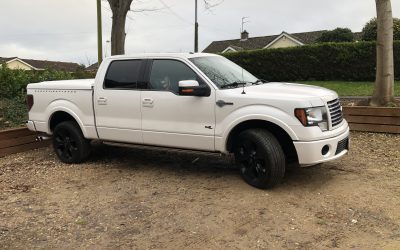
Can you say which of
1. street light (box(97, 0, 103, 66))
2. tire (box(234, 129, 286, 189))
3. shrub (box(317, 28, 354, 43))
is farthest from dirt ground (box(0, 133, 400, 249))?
shrub (box(317, 28, 354, 43))

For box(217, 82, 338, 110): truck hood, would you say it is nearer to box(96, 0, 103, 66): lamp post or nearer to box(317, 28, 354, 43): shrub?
box(96, 0, 103, 66): lamp post

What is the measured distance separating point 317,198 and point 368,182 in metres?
0.97

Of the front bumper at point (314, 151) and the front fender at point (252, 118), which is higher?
the front fender at point (252, 118)

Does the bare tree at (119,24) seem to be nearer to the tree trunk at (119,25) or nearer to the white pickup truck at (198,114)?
the tree trunk at (119,25)

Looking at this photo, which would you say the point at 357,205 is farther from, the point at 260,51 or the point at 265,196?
the point at 260,51

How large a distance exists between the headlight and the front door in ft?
3.83

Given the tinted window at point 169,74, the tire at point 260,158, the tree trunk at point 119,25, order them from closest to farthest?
the tire at point 260,158, the tinted window at point 169,74, the tree trunk at point 119,25

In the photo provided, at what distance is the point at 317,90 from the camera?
571cm

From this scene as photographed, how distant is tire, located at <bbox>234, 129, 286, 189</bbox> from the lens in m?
5.34

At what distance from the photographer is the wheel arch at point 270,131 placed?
5602 millimetres

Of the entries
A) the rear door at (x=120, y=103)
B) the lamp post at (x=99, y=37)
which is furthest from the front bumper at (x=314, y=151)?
the lamp post at (x=99, y=37)

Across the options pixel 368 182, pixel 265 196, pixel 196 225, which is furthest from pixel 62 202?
pixel 368 182

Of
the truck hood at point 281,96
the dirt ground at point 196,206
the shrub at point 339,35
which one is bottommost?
the dirt ground at point 196,206

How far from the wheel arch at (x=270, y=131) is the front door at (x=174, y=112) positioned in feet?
0.82
